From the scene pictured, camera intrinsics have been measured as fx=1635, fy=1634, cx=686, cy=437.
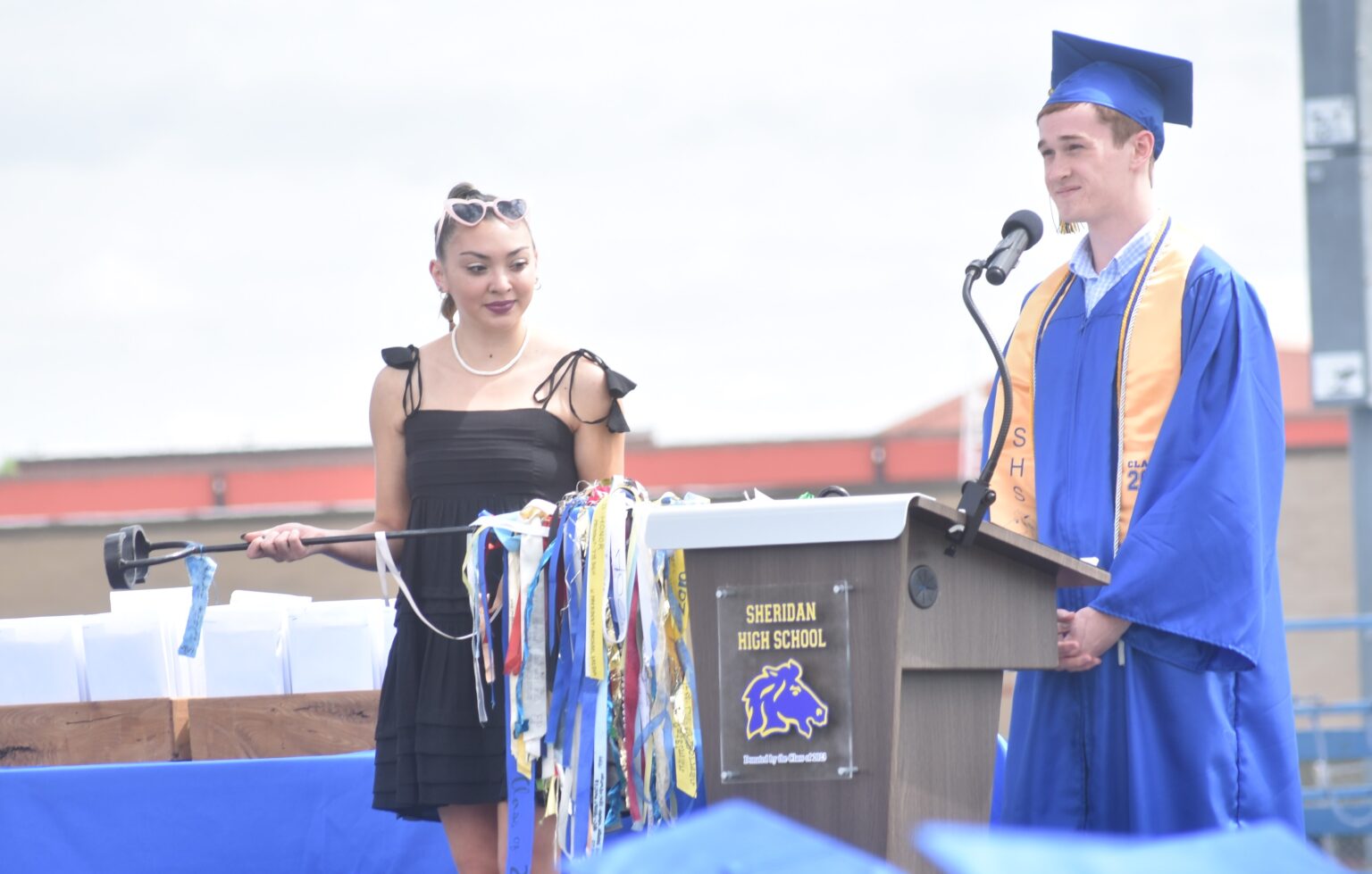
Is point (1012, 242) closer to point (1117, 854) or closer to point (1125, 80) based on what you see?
point (1125, 80)

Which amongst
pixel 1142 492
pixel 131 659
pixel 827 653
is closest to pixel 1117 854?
pixel 827 653

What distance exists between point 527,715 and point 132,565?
797 mm

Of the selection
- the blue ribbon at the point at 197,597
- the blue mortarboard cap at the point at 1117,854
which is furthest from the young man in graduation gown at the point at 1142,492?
the blue ribbon at the point at 197,597

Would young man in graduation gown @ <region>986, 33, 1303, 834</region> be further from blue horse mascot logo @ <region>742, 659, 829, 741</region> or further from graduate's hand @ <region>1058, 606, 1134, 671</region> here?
blue horse mascot logo @ <region>742, 659, 829, 741</region>

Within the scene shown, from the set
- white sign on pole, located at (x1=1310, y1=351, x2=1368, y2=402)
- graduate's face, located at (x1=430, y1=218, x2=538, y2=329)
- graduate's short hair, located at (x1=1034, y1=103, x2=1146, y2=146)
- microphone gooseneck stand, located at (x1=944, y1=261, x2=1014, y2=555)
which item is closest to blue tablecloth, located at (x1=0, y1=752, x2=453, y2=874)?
graduate's face, located at (x1=430, y1=218, x2=538, y2=329)

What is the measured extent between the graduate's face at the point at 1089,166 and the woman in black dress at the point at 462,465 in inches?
36.6

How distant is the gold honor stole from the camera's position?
2711 millimetres

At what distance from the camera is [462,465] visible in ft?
10.3

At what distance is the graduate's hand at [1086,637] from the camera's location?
8.55 ft

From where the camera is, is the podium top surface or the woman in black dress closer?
the podium top surface

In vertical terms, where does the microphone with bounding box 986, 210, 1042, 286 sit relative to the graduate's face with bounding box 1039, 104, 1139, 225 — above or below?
below

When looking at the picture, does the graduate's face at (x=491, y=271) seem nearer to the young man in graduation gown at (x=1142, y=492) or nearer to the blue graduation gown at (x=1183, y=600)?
the young man in graduation gown at (x=1142, y=492)

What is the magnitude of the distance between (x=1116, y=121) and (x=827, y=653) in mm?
1197

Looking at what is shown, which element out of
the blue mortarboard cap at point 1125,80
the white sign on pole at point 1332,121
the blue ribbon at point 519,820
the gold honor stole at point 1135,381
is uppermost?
the white sign on pole at point 1332,121
